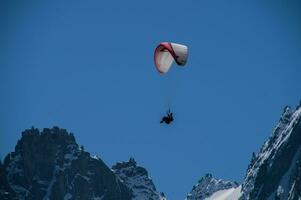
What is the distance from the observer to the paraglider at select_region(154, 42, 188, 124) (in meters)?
89.0

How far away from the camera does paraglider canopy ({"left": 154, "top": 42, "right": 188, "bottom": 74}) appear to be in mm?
89562

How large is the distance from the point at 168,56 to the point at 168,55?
12 cm

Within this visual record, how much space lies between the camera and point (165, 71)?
9469cm

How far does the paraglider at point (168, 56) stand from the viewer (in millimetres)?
89000

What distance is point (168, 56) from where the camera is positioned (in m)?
95.9

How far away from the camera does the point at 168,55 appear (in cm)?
9588

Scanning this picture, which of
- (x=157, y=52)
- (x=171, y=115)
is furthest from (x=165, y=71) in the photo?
(x=171, y=115)

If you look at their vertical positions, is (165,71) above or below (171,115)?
above

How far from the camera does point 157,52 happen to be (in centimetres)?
9475

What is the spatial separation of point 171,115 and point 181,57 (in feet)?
19.9

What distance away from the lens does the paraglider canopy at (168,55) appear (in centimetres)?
8956

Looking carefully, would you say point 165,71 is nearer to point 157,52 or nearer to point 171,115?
point 157,52

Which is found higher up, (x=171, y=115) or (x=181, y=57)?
(x=181, y=57)

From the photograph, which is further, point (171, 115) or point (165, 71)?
point (165, 71)
